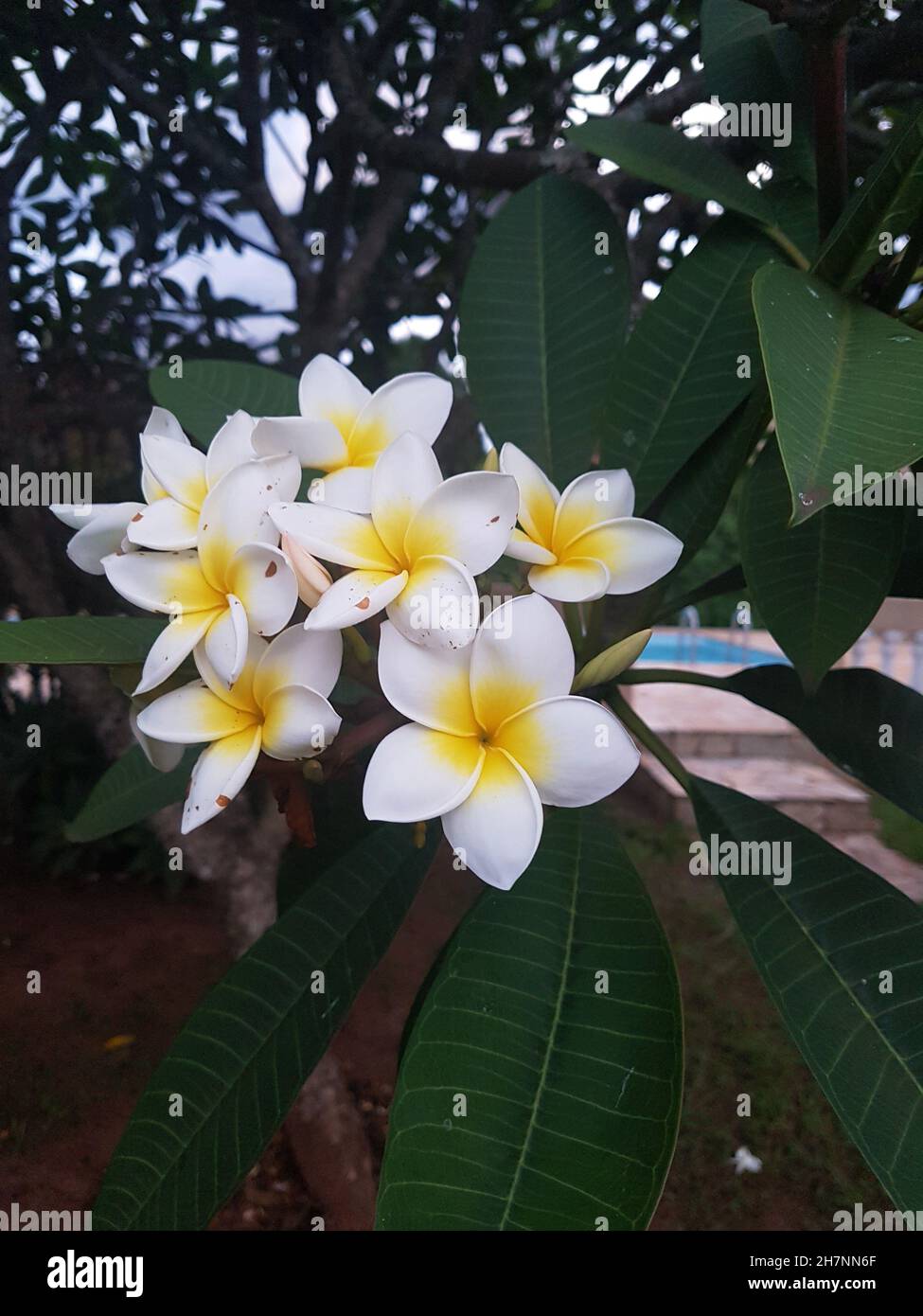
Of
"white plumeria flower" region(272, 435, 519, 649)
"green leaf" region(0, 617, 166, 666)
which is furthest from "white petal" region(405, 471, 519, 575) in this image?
"green leaf" region(0, 617, 166, 666)

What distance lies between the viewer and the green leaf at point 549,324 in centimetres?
84

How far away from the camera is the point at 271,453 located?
1.65 ft

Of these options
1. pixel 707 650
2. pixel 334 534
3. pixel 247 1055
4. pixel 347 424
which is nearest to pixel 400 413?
pixel 347 424

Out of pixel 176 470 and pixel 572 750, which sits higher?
pixel 176 470

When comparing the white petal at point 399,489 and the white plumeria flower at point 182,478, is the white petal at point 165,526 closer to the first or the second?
the white plumeria flower at point 182,478

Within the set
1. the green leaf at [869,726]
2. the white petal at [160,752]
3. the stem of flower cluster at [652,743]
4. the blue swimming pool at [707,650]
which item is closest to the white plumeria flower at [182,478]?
the white petal at [160,752]

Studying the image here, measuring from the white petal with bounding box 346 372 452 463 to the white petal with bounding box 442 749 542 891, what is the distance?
251 millimetres

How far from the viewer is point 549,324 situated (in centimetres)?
86

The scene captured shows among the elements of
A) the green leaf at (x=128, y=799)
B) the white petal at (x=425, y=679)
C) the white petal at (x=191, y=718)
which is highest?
the white petal at (x=425, y=679)

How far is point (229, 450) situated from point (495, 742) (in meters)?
0.24

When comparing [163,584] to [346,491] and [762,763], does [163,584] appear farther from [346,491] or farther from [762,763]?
[762,763]

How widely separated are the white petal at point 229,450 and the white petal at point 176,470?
2cm

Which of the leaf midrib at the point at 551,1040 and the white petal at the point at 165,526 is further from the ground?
the white petal at the point at 165,526

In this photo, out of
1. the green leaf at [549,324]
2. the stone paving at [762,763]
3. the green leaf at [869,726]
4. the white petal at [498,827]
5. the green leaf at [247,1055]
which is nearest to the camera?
the white petal at [498,827]
